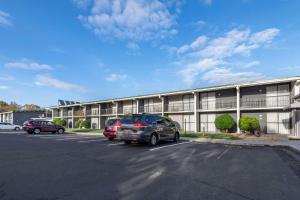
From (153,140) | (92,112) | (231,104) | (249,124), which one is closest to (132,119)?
(153,140)

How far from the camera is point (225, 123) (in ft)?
80.6

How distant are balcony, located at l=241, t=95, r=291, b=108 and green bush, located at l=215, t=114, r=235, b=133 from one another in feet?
7.16

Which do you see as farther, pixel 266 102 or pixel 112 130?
pixel 266 102

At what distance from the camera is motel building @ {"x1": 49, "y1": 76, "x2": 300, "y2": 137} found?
22839 millimetres

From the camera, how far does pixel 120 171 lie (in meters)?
7.09

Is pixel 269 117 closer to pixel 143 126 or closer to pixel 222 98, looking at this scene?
pixel 222 98

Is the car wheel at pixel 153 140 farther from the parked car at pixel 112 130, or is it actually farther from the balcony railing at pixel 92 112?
the balcony railing at pixel 92 112

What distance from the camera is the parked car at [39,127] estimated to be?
28000 millimetres

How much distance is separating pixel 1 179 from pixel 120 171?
3026mm

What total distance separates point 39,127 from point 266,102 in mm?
25237

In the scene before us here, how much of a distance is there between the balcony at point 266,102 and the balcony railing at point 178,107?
6781 millimetres

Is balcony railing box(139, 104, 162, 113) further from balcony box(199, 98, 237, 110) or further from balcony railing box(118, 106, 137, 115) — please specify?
balcony box(199, 98, 237, 110)

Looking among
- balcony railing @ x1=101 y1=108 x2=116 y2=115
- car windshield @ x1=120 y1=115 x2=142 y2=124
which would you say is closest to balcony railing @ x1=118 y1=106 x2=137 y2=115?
balcony railing @ x1=101 y1=108 x2=116 y2=115

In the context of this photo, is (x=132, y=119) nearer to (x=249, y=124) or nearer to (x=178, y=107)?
(x=249, y=124)
